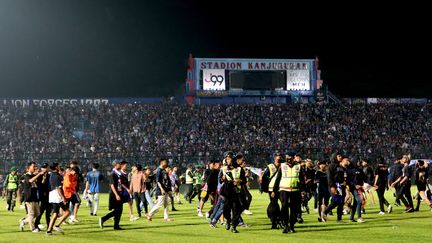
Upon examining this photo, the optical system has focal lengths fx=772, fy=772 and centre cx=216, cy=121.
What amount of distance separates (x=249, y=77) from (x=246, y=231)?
57727mm

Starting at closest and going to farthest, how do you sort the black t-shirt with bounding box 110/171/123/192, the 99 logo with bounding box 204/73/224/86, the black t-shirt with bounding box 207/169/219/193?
the black t-shirt with bounding box 110/171/123/192, the black t-shirt with bounding box 207/169/219/193, the 99 logo with bounding box 204/73/224/86

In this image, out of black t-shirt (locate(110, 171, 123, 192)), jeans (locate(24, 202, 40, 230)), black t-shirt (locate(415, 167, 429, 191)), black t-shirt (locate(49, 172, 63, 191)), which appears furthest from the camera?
black t-shirt (locate(415, 167, 429, 191))

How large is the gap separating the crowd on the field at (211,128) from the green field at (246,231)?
113 feet

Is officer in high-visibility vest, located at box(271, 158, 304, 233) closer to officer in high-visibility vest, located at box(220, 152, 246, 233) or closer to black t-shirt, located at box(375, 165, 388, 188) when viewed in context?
officer in high-visibility vest, located at box(220, 152, 246, 233)

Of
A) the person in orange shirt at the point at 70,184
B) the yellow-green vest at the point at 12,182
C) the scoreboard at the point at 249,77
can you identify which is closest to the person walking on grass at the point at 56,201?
the person in orange shirt at the point at 70,184

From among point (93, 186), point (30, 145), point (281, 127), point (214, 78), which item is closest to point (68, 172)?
point (93, 186)

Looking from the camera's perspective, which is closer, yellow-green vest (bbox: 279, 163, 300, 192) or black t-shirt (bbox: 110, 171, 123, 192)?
yellow-green vest (bbox: 279, 163, 300, 192)

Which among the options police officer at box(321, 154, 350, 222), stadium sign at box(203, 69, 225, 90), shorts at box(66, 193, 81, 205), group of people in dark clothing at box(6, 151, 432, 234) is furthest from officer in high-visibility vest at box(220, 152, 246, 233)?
stadium sign at box(203, 69, 225, 90)

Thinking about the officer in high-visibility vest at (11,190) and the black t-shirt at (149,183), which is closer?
the black t-shirt at (149,183)

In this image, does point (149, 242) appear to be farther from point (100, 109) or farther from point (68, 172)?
point (100, 109)

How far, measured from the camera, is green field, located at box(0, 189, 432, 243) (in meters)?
18.9

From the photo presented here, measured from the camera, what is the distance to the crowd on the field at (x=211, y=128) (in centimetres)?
6397

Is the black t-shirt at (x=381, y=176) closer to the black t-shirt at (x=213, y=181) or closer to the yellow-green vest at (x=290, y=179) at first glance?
the black t-shirt at (x=213, y=181)

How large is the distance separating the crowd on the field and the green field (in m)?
34.4
